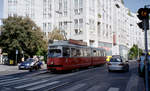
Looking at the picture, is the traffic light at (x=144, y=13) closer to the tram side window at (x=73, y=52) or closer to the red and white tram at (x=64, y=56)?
the red and white tram at (x=64, y=56)

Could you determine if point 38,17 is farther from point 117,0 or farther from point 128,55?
point 128,55

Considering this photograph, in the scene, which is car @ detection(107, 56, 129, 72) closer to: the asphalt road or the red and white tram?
the red and white tram

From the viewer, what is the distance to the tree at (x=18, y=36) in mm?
34125

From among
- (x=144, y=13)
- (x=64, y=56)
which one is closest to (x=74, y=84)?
(x=144, y=13)

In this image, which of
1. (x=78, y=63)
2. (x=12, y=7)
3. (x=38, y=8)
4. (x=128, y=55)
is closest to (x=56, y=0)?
(x=38, y=8)

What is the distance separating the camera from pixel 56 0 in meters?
55.1

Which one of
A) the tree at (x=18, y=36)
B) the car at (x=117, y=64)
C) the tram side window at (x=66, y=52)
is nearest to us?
the tram side window at (x=66, y=52)

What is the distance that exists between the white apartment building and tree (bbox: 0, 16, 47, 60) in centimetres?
1128

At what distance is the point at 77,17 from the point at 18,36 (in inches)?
817

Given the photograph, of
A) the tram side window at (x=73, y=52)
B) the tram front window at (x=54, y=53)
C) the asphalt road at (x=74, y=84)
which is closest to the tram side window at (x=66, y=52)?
the tram front window at (x=54, y=53)

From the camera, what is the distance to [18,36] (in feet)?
114

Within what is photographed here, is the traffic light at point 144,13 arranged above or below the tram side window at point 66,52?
above

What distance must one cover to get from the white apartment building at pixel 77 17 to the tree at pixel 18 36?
1128 centimetres

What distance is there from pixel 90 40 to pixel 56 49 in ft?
111
